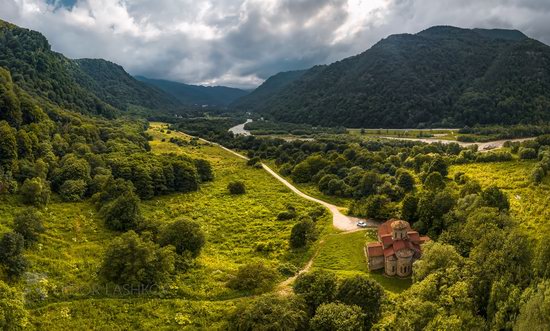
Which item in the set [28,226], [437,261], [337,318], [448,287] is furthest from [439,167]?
[28,226]

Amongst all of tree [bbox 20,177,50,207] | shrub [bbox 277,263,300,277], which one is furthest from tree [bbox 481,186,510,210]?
tree [bbox 20,177,50,207]

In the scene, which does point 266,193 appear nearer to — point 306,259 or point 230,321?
point 306,259

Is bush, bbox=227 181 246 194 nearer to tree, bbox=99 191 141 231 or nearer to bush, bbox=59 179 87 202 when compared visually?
bush, bbox=59 179 87 202

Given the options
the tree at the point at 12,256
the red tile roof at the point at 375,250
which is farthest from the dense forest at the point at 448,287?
the tree at the point at 12,256

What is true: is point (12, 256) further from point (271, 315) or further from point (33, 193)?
point (271, 315)

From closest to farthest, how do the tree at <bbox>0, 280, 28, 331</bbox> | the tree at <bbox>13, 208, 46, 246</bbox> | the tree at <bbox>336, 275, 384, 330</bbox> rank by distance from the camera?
1. the tree at <bbox>0, 280, 28, 331</bbox>
2. the tree at <bbox>336, 275, 384, 330</bbox>
3. the tree at <bbox>13, 208, 46, 246</bbox>

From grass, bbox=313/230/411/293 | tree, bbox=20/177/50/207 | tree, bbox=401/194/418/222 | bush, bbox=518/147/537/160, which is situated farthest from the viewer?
bush, bbox=518/147/537/160

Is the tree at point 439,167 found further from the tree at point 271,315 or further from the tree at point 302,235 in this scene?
the tree at point 271,315
